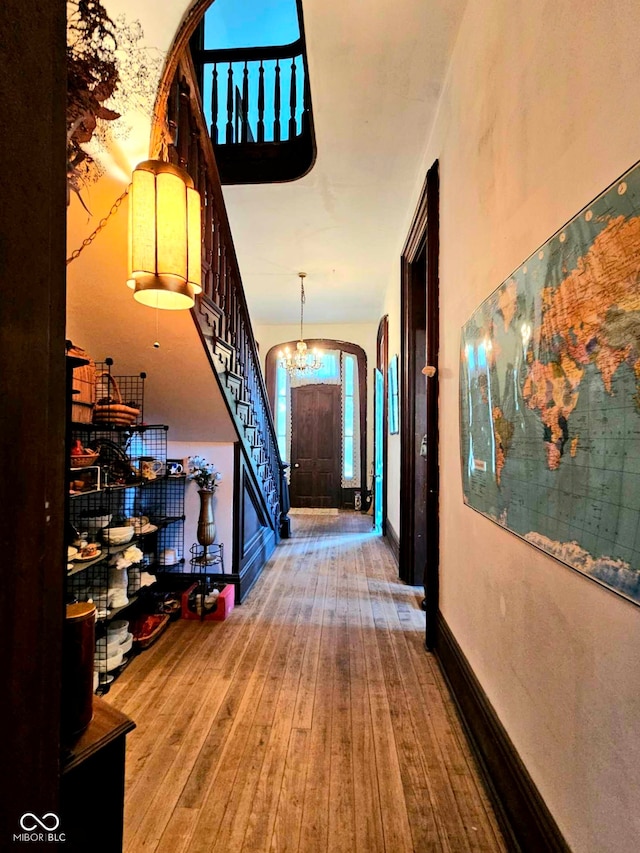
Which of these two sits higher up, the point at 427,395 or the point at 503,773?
the point at 427,395

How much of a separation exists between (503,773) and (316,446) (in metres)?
6.17

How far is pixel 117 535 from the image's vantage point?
2.23m

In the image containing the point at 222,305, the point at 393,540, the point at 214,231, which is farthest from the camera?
the point at 393,540

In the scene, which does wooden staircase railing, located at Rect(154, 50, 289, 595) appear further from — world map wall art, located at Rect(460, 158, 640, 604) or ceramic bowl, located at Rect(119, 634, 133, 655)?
world map wall art, located at Rect(460, 158, 640, 604)

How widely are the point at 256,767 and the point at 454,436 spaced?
1.68 m

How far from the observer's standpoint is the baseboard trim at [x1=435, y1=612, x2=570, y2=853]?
1121 mm

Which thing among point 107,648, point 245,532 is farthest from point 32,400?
point 245,532

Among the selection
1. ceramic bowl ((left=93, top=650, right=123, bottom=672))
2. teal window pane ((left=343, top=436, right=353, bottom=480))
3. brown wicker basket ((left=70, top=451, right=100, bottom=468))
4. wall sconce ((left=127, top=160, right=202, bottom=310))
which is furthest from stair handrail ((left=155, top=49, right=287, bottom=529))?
teal window pane ((left=343, top=436, right=353, bottom=480))

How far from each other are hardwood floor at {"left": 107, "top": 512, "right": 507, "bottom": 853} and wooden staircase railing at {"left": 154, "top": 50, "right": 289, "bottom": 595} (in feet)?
3.21

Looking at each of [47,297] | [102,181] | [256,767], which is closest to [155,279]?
[102,181]

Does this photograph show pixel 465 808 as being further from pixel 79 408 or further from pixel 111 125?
pixel 111 125

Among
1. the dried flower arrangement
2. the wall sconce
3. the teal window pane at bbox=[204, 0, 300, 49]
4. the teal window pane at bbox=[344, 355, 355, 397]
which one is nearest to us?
the dried flower arrangement

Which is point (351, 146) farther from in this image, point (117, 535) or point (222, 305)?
point (117, 535)

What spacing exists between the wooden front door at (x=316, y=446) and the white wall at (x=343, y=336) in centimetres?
58
